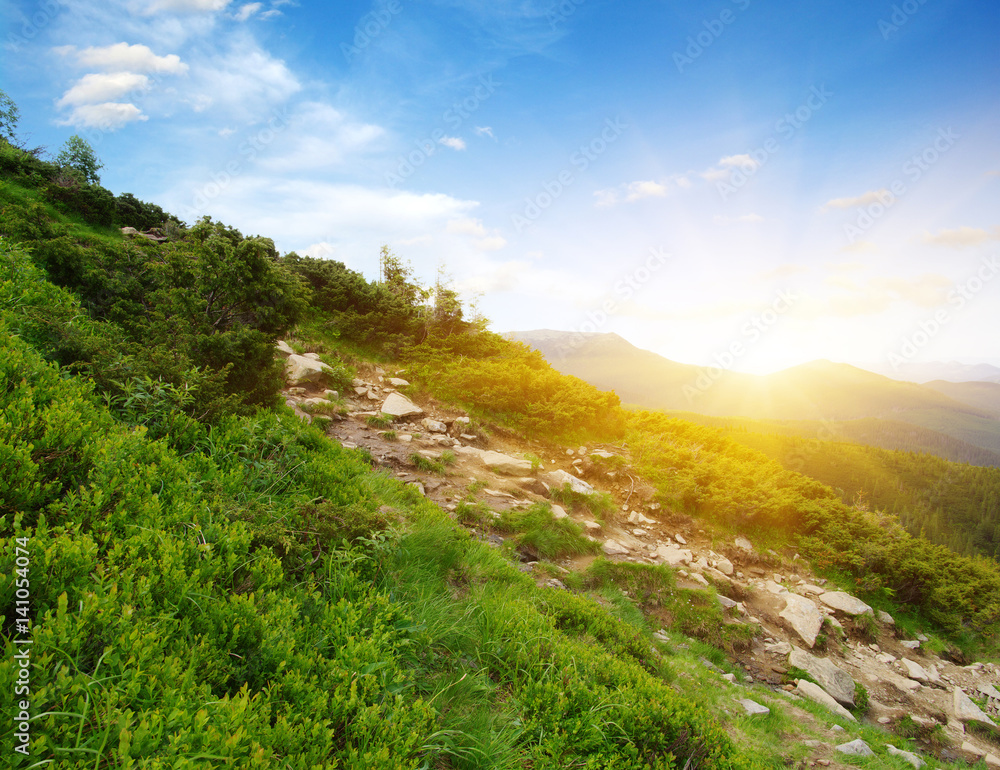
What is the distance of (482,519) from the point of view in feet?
24.8

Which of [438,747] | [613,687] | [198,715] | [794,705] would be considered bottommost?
[794,705]

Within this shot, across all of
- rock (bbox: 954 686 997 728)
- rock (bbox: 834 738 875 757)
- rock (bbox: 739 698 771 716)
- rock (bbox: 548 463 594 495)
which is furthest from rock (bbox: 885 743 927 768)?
rock (bbox: 548 463 594 495)

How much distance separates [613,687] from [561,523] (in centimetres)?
506

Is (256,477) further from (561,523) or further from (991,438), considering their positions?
(991,438)

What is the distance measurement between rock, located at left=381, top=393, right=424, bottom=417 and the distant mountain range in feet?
33.6

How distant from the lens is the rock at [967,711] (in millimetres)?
6922

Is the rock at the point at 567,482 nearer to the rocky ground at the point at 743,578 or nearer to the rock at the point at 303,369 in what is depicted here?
the rocky ground at the point at 743,578

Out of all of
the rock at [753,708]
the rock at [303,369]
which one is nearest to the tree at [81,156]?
the rock at [303,369]

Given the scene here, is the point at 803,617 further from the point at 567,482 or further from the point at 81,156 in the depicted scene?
the point at 81,156

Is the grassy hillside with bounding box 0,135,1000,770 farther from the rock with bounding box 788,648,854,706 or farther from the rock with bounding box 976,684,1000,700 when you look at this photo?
the rock with bounding box 976,684,1000,700

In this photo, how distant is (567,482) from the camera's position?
33.9 feet

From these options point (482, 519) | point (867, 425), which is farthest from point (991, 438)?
point (482, 519)

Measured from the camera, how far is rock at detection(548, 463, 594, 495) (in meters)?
10.2

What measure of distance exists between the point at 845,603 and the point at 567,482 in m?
6.77
